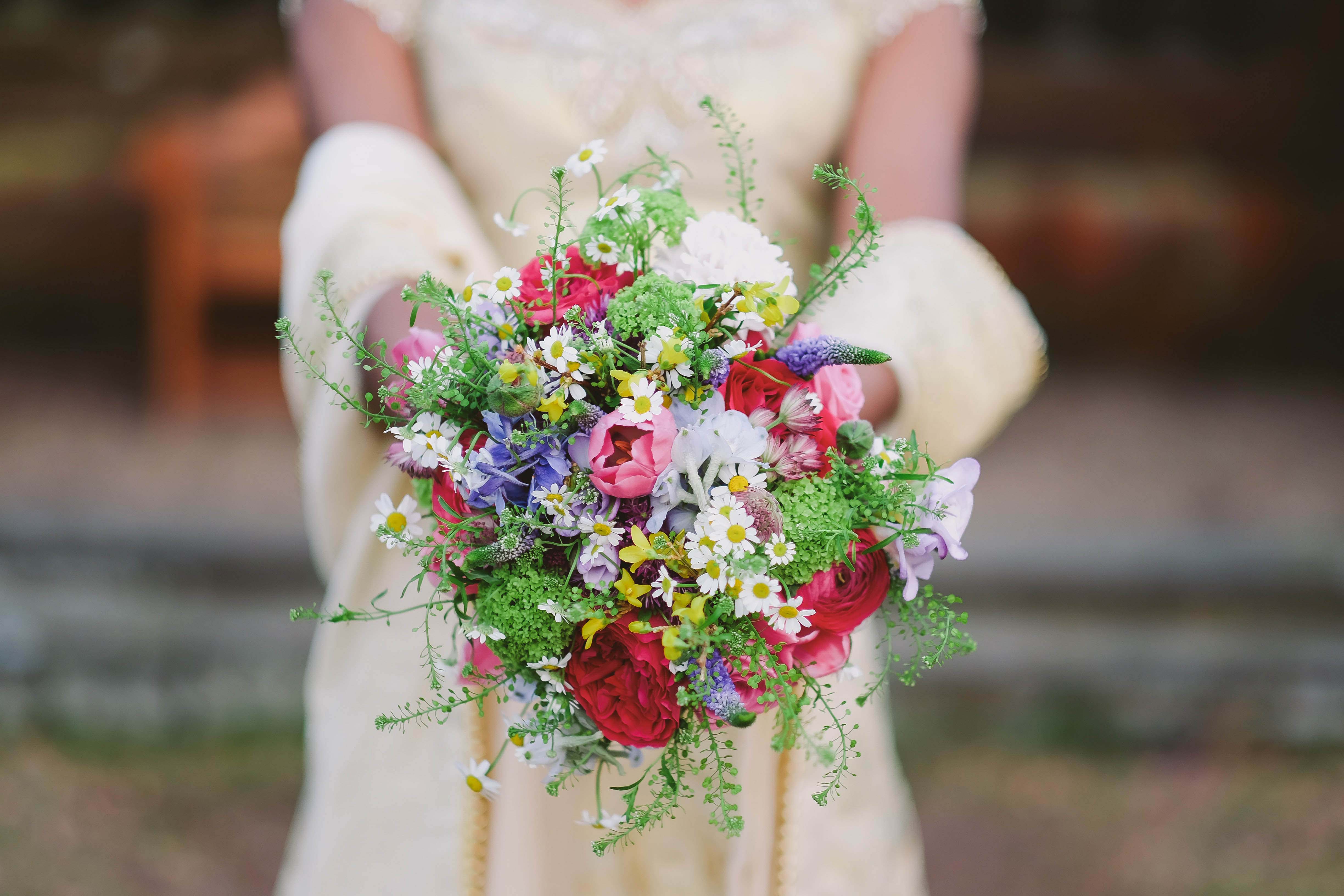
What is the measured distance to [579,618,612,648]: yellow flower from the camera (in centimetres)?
76

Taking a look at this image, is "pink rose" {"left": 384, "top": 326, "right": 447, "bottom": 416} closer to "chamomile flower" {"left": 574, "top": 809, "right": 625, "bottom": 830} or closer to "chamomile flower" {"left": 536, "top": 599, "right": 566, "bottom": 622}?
"chamomile flower" {"left": 536, "top": 599, "right": 566, "bottom": 622}

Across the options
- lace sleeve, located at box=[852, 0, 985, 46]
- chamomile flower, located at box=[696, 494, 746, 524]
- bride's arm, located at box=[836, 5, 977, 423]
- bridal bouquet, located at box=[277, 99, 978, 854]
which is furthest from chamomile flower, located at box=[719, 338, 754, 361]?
lace sleeve, located at box=[852, 0, 985, 46]

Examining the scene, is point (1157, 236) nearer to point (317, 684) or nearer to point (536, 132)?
point (536, 132)

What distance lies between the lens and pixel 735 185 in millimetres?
1317

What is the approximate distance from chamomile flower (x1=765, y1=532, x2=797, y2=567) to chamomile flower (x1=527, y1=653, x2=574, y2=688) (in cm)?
18

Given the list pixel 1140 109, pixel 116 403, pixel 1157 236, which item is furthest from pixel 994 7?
pixel 116 403

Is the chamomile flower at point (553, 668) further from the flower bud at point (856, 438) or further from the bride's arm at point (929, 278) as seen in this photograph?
the bride's arm at point (929, 278)

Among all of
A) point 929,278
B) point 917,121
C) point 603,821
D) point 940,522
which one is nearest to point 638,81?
point 917,121

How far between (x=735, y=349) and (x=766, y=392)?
5 centimetres

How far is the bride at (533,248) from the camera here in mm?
1165

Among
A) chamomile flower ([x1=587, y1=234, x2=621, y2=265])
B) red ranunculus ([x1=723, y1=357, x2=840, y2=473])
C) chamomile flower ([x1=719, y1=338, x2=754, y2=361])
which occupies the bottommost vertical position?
red ranunculus ([x1=723, y1=357, x2=840, y2=473])

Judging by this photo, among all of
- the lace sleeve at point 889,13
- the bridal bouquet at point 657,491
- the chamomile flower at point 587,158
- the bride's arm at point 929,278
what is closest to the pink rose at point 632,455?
the bridal bouquet at point 657,491

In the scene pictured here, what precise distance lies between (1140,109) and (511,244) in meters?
3.57

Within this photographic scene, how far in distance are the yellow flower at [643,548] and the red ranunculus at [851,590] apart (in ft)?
0.38
